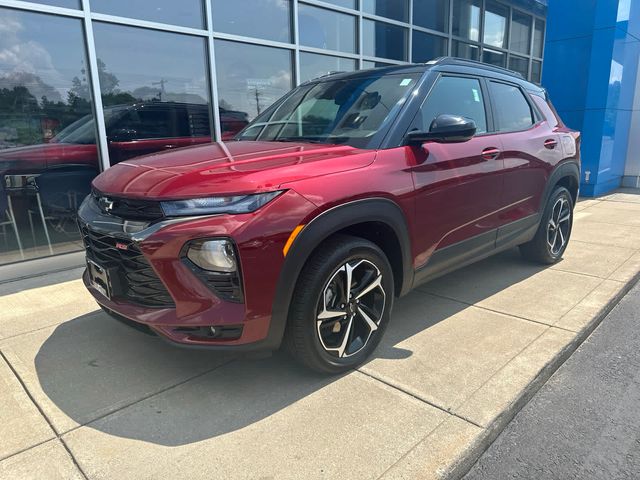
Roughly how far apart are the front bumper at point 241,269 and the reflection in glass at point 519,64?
40.7ft

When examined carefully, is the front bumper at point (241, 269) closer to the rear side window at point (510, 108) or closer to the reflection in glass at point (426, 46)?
the rear side window at point (510, 108)

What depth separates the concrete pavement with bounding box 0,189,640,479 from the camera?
2158 millimetres

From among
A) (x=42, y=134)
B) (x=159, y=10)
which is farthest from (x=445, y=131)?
(x=159, y=10)

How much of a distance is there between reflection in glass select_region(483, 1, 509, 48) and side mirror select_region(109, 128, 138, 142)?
9216mm

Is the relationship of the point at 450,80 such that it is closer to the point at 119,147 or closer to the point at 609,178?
the point at 119,147

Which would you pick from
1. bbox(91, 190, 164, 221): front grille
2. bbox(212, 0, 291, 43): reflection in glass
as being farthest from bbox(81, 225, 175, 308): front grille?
bbox(212, 0, 291, 43): reflection in glass

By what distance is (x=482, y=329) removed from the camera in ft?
11.2

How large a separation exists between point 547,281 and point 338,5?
5766 millimetres

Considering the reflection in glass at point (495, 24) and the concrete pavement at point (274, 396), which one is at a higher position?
the reflection in glass at point (495, 24)

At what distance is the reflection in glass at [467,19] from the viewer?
10469 mm

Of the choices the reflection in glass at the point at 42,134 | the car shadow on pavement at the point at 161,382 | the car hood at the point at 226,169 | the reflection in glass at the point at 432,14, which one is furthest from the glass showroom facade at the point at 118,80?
the car hood at the point at 226,169

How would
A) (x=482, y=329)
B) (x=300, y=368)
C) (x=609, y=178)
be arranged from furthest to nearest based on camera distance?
(x=609, y=178), (x=482, y=329), (x=300, y=368)

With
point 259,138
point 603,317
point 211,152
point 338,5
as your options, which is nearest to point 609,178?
point 338,5

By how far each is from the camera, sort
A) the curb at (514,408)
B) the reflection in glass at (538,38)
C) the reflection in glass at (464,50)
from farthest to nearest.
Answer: the reflection in glass at (538,38), the reflection in glass at (464,50), the curb at (514,408)
